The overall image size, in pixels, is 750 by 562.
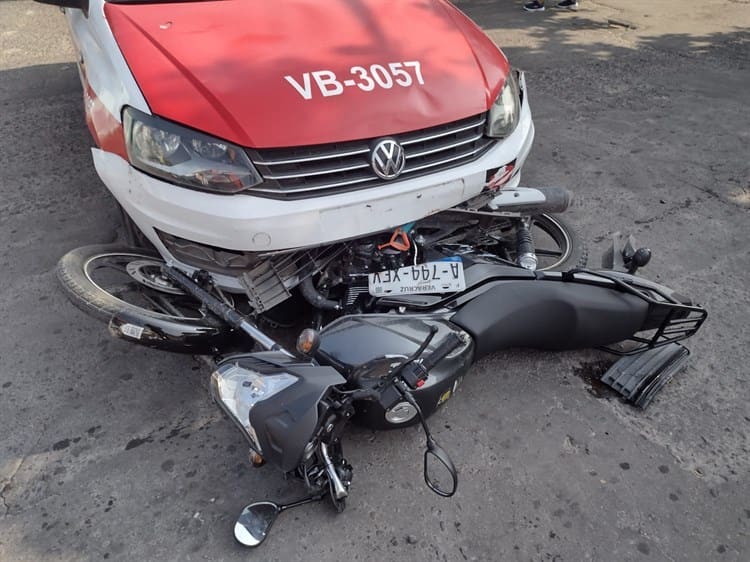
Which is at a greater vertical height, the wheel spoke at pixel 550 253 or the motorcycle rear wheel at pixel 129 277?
the motorcycle rear wheel at pixel 129 277

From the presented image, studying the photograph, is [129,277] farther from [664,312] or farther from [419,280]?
[664,312]

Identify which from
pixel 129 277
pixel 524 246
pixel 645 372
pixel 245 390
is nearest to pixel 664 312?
pixel 645 372

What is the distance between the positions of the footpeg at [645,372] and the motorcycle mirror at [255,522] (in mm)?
1718

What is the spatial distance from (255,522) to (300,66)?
195 centimetres

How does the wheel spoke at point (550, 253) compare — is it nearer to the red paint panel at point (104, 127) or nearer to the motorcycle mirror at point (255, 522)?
the motorcycle mirror at point (255, 522)

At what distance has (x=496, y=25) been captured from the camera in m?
8.96

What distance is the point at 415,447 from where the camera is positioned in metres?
2.55

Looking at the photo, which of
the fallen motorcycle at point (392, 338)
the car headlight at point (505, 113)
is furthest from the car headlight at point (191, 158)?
the car headlight at point (505, 113)

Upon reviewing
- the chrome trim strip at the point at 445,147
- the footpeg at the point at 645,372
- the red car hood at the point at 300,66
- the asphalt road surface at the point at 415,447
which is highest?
the red car hood at the point at 300,66

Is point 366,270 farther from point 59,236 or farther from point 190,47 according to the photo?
point 59,236

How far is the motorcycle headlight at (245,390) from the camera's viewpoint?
2.01 m

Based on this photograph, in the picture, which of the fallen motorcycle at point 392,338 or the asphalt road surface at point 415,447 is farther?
the asphalt road surface at point 415,447

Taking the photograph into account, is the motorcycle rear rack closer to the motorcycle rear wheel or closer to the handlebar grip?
the handlebar grip

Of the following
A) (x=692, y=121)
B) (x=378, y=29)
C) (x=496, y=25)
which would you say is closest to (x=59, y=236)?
(x=378, y=29)
